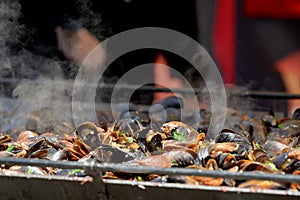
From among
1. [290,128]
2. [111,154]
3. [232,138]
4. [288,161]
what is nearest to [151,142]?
[111,154]

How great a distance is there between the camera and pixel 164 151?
2.54m

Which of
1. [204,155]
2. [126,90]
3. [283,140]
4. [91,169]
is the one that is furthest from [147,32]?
[91,169]

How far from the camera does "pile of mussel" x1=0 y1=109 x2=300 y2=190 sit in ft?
7.12

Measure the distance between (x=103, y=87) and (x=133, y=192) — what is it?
9.25 ft

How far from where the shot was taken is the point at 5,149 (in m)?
2.78

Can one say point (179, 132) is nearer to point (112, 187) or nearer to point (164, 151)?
point (164, 151)

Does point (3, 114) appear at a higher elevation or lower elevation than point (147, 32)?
lower

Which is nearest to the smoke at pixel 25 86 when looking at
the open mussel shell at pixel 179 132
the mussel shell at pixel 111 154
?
the open mussel shell at pixel 179 132

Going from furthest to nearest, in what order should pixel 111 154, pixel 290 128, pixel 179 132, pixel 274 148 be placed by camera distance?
pixel 290 128 → pixel 179 132 → pixel 274 148 → pixel 111 154

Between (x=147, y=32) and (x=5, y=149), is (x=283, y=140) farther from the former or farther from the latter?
(x=147, y=32)

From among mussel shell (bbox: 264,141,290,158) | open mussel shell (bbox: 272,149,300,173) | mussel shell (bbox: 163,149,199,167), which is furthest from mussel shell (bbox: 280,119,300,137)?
mussel shell (bbox: 163,149,199,167)

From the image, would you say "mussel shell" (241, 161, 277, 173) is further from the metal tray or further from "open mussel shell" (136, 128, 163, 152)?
"open mussel shell" (136, 128, 163, 152)

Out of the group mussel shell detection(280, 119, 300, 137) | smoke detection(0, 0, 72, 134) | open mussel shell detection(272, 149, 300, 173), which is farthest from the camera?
smoke detection(0, 0, 72, 134)

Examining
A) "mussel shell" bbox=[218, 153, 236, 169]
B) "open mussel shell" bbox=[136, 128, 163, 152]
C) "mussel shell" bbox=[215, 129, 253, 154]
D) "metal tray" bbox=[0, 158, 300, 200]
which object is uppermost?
"mussel shell" bbox=[215, 129, 253, 154]
